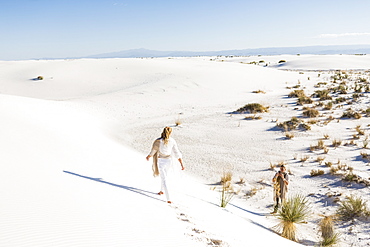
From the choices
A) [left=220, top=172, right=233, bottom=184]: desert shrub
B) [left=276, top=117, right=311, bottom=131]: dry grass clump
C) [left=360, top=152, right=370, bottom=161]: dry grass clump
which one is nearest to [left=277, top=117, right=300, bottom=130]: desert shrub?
[left=276, top=117, right=311, bottom=131]: dry grass clump

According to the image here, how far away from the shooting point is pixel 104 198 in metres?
4.53

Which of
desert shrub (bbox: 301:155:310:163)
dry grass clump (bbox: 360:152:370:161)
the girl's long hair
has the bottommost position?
desert shrub (bbox: 301:155:310:163)

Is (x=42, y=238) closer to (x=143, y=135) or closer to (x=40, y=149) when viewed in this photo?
(x=40, y=149)

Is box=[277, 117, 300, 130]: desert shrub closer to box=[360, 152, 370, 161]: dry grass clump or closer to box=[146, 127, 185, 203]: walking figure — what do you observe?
box=[360, 152, 370, 161]: dry grass clump

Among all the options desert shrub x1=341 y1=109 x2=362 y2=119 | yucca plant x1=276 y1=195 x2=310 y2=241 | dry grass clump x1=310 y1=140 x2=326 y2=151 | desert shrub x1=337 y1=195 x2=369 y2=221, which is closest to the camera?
yucca plant x1=276 y1=195 x2=310 y2=241

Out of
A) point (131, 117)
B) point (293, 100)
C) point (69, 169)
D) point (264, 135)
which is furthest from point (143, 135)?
point (293, 100)

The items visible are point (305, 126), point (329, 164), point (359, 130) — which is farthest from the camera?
point (305, 126)

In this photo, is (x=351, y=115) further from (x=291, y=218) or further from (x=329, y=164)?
(x=291, y=218)

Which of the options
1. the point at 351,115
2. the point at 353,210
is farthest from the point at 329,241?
the point at 351,115

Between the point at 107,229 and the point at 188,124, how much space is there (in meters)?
11.1

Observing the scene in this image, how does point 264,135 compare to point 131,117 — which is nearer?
point 264,135

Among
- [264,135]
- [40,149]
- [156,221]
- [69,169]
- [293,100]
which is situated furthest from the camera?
[293,100]

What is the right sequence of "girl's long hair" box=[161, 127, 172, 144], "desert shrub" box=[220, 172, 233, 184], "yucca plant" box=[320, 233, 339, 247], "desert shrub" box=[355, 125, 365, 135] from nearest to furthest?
1. "yucca plant" box=[320, 233, 339, 247]
2. "girl's long hair" box=[161, 127, 172, 144]
3. "desert shrub" box=[220, 172, 233, 184]
4. "desert shrub" box=[355, 125, 365, 135]

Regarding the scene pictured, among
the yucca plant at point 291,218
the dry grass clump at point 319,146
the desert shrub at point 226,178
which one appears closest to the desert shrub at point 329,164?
the dry grass clump at point 319,146
